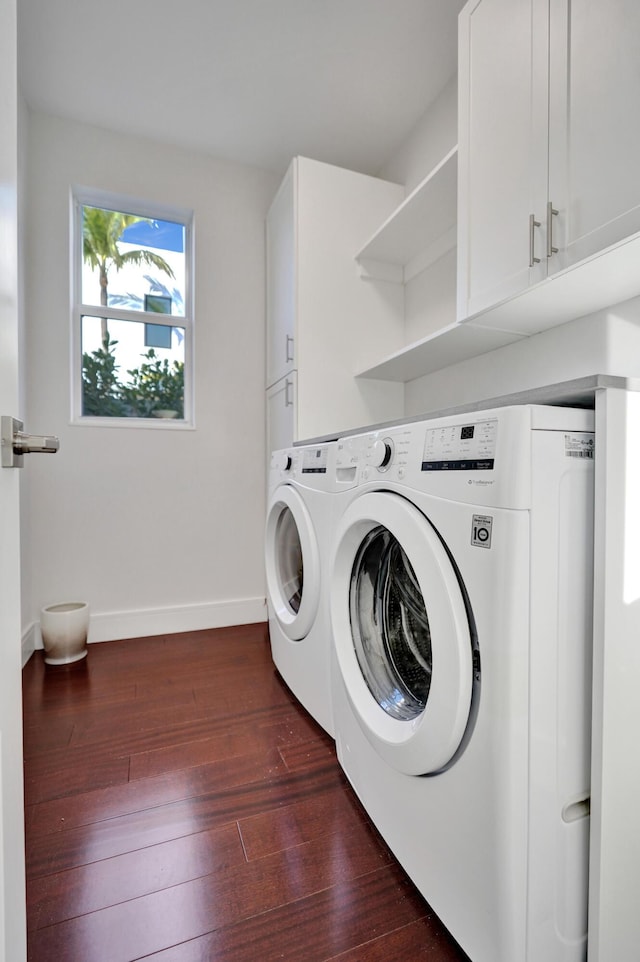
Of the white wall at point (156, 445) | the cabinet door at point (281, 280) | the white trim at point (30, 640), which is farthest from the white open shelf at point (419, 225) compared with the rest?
the white trim at point (30, 640)

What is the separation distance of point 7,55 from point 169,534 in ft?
6.84

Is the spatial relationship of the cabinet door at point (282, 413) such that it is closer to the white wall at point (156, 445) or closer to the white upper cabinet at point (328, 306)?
the white upper cabinet at point (328, 306)

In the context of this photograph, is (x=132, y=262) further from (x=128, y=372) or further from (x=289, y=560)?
(x=289, y=560)

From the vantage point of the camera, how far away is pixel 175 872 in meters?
0.96

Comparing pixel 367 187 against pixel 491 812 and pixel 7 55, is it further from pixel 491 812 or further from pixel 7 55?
pixel 491 812

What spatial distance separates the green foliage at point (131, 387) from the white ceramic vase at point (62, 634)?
1.04 metres

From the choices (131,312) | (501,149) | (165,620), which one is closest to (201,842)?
(165,620)

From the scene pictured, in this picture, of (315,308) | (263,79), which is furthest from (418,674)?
(263,79)

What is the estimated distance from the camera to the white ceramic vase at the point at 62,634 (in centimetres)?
201

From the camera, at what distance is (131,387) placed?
2477mm

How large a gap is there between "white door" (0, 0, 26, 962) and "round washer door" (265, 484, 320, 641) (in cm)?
84

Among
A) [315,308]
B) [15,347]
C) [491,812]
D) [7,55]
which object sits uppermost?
[315,308]

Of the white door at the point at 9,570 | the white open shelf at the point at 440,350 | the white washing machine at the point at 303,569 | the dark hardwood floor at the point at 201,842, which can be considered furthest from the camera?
the white open shelf at the point at 440,350

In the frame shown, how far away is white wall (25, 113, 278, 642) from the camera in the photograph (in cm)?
222
